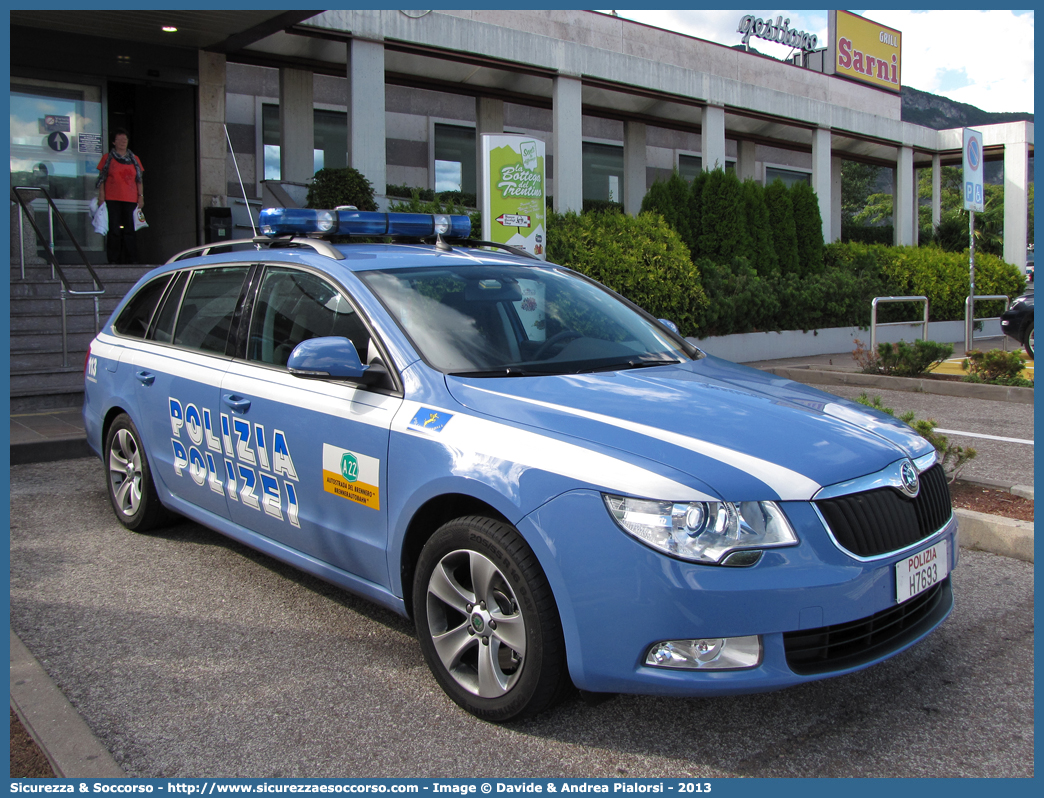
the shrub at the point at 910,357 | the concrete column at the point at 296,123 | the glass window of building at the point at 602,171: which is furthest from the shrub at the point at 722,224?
the glass window of building at the point at 602,171

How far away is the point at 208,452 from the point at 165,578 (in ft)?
2.38

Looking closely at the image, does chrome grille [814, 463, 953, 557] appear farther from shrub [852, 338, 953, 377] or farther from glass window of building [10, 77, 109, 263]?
glass window of building [10, 77, 109, 263]

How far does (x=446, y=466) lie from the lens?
3.25 m

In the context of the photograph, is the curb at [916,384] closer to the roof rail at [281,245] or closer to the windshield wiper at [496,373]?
the roof rail at [281,245]

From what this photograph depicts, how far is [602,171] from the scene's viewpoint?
31.7m

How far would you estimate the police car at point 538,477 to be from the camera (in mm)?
2818

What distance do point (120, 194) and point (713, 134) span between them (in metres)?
12.8

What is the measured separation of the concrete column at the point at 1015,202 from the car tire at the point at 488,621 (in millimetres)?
29178

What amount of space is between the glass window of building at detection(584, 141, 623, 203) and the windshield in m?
27.4

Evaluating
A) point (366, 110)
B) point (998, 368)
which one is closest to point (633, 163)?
point (366, 110)

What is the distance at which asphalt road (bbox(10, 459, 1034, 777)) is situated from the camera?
2.98 metres

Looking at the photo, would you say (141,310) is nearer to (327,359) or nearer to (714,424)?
(327,359)

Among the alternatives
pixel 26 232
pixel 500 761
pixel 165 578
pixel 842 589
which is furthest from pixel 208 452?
pixel 26 232

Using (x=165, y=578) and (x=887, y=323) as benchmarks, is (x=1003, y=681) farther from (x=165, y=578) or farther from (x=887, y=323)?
(x=887, y=323)
